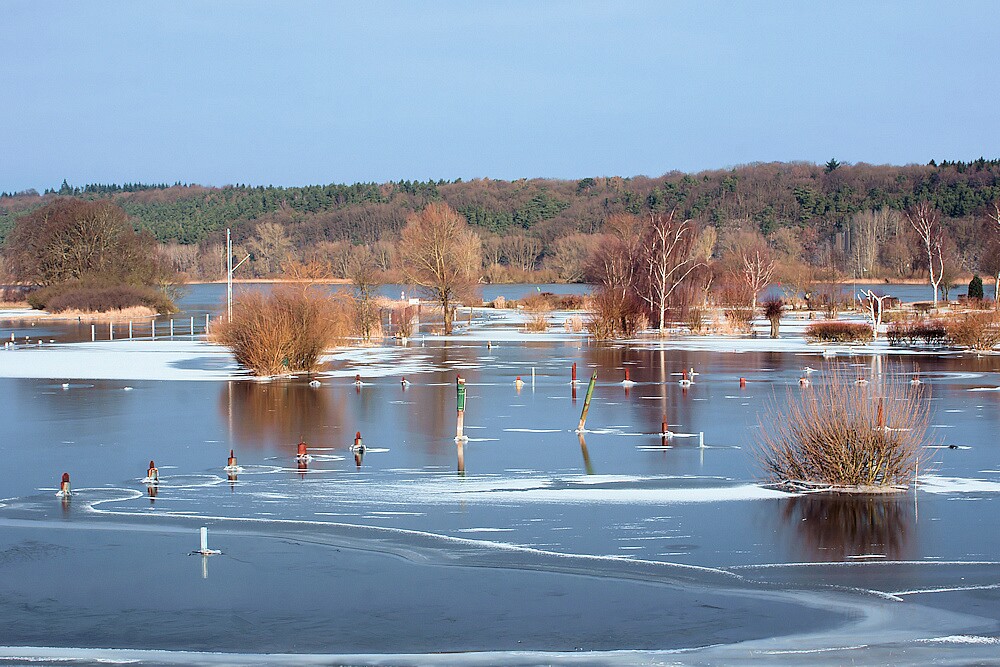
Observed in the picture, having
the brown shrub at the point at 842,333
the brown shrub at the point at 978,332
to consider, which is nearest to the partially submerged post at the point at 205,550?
the brown shrub at the point at 978,332

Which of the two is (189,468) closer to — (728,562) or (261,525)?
(261,525)

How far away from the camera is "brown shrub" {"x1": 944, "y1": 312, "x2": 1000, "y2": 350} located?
138 feet

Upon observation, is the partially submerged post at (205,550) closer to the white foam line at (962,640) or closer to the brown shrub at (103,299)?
the white foam line at (962,640)

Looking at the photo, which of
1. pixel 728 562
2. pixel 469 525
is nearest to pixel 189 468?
pixel 469 525

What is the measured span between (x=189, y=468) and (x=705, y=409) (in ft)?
36.9

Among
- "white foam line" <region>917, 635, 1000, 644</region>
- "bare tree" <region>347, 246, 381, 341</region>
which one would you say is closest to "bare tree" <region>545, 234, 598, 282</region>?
"bare tree" <region>347, 246, 381, 341</region>

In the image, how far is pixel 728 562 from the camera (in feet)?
38.5

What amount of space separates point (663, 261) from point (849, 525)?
41630 mm

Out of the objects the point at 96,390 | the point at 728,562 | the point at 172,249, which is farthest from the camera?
the point at 172,249

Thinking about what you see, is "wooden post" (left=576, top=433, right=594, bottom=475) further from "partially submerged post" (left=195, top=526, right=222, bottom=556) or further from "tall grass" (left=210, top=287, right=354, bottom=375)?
"tall grass" (left=210, top=287, right=354, bottom=375)

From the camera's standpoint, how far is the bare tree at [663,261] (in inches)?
2152

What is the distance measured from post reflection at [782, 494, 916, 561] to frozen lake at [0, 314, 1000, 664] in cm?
5

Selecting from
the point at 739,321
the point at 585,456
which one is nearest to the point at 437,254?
the point at 739,321

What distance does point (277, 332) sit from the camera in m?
33.1
